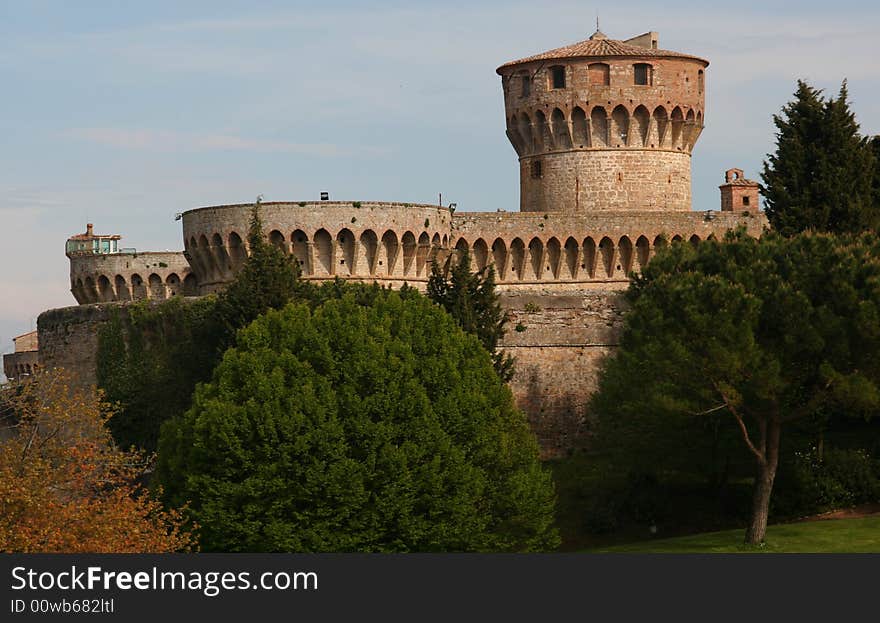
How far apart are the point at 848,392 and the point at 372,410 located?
36.9ft

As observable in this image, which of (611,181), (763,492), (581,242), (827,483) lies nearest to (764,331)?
(763,492)

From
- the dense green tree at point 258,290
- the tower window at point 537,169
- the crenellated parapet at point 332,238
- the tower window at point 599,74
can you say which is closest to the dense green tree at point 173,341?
the dense green tree at point 258,290

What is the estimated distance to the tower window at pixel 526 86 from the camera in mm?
74938

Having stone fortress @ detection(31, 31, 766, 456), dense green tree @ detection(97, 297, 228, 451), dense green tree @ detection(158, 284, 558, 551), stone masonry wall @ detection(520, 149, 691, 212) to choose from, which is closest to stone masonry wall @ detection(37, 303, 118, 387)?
Answer: stone fortress @ detection(31, 31, 766, 456)

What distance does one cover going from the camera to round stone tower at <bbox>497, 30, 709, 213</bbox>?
73.7m

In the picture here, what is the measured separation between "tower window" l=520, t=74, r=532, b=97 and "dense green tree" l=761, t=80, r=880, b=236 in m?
18.8

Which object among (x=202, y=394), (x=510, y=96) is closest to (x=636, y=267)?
(x=510, y=96)

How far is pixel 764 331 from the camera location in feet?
142

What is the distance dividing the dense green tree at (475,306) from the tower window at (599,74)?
19.1 m

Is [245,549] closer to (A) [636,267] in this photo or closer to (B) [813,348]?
(B) [813,348]

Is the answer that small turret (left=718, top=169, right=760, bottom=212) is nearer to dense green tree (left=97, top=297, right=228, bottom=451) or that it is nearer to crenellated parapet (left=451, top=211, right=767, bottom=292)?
crenellated parapet (left=451, top=211, right=767, bottom=292)

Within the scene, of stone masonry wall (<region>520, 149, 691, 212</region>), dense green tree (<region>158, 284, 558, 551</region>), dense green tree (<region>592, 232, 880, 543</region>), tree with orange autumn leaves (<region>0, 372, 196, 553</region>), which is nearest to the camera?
tree with orange autumn leaves (<region>0, 372, 196, 553</region>)

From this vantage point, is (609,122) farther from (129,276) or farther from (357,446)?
(357,446)

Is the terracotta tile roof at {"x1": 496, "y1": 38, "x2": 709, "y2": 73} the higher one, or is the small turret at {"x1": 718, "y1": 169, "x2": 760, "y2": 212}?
the terracotta tile roof at {"x1": 496, "y1": 38, "x2": 709, "y2": 73}
